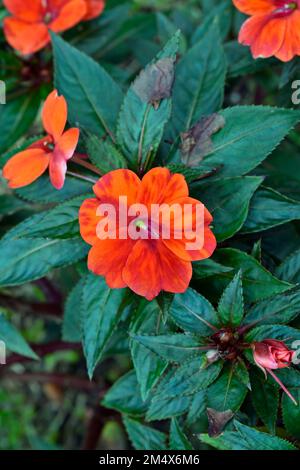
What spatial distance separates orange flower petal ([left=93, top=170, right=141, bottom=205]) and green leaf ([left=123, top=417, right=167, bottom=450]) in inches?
25.7

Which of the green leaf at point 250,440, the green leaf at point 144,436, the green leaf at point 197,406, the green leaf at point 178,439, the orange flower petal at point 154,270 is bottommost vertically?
the green leaf at point 144,436

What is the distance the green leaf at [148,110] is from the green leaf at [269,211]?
0.73 feet

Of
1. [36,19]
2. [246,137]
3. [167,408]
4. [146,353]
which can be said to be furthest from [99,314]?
[36,19]

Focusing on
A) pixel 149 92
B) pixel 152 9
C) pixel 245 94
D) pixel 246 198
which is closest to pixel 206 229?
pixel 246 198

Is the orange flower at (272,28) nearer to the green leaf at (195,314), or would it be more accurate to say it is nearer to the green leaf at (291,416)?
the green leaf at (195,314)

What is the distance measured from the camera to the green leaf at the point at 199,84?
1.39 metres

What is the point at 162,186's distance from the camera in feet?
3.34

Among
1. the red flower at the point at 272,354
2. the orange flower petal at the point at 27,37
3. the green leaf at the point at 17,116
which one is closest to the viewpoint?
the red flower at the point at 272,354

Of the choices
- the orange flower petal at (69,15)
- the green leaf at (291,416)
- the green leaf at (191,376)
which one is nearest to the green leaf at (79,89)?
the orange flower petal at (69,15)

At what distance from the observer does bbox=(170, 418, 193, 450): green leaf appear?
131 centimetres

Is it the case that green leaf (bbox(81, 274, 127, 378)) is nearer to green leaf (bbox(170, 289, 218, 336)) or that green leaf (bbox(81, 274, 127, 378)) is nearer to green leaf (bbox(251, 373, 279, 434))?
green leaf (bbox(170, 289, 218, 336))

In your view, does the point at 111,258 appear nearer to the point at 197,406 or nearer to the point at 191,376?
the point at 191,376

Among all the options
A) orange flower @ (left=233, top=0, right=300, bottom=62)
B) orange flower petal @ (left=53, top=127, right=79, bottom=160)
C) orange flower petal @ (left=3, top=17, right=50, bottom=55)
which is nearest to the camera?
orange flower petal @ (left=53, top=127, right=79, bottom=160)

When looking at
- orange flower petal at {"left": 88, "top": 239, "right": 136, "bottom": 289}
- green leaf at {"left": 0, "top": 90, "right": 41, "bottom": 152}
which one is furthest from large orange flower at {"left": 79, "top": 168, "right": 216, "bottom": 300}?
green leaf at {"left": 0, "top": 90, "right": 41, "bottom": 152}
